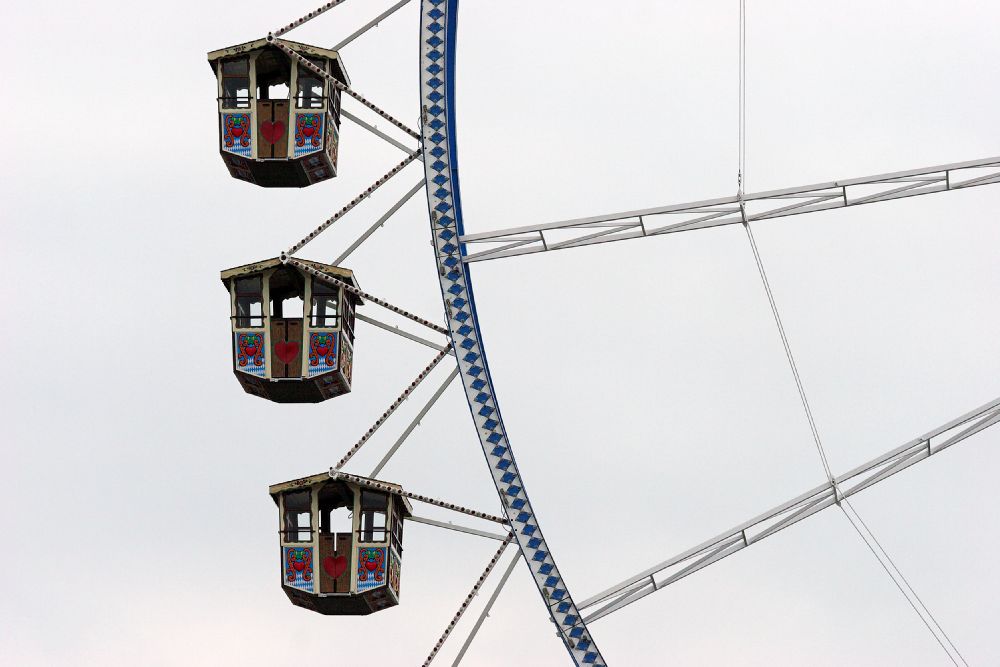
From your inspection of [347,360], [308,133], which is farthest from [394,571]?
[308,133]

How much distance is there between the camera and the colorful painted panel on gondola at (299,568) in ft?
91.4

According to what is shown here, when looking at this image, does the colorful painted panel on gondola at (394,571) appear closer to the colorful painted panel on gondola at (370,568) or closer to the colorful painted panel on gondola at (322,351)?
the colorful painted panel on gondola at (370,568)

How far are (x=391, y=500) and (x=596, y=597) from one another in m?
2.69

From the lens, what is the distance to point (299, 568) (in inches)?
1099

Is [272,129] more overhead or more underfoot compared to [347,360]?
more overhead

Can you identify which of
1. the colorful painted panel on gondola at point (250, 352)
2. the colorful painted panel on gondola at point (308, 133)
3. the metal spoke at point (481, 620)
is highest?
the colorful painted panel on gondola at point (308, 133)

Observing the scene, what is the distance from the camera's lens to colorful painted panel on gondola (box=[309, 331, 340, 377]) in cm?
2833

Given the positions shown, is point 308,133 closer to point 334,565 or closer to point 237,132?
point 237,132

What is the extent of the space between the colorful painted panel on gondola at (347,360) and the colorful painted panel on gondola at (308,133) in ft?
7.79

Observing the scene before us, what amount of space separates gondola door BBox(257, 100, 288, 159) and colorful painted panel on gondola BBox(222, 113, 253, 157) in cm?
15

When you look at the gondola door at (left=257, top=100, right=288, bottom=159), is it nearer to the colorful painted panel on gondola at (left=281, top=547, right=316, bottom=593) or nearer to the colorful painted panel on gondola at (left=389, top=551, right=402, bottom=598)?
the colorful painted panel on gondola at (left=281, top=547, right=316, bottom=593)

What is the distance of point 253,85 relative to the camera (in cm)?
2884

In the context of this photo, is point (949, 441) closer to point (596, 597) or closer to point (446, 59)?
point (596, 597)

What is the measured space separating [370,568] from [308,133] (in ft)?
17.3
